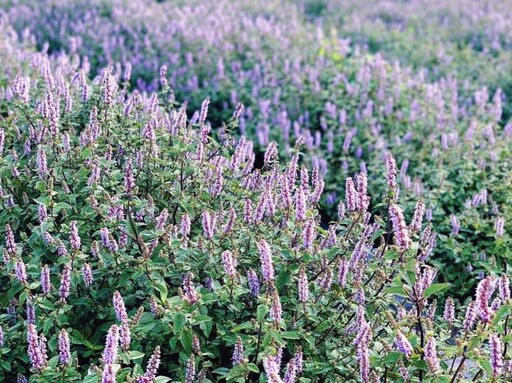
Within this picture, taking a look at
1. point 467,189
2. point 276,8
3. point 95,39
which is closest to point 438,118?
point 467,189

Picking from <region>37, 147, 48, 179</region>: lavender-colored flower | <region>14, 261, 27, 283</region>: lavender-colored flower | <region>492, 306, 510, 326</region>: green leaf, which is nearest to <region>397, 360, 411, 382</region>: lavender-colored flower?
<region>492, 306, 510, 326</region>: green leaf

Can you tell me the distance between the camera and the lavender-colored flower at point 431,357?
2941mm

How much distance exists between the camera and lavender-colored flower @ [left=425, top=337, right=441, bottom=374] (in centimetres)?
294

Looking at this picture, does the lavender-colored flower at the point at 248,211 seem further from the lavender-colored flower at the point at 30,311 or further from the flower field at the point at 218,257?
the lavender-colored flower at the point at 30,311

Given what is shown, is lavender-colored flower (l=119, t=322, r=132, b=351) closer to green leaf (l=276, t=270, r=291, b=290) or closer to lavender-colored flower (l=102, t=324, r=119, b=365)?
lavender-colored flower (l=102, t=324, r=119, b=365)

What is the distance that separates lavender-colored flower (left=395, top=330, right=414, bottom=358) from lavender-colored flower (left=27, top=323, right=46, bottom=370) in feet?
4.53

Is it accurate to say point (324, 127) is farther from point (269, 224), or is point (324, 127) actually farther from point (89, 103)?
point (269, 224)

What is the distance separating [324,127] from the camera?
7242mm

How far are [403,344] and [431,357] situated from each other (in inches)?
4.7

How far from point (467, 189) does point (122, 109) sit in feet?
9.71

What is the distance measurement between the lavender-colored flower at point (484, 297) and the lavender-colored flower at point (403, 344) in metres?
0.36

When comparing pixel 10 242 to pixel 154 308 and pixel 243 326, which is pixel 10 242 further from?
pixel 243 326

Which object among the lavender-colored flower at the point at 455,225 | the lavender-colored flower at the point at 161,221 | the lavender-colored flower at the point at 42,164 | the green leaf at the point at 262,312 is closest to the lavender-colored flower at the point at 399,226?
the green leaf at the point at 262,312

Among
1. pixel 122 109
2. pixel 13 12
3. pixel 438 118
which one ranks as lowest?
pixel 13 12
